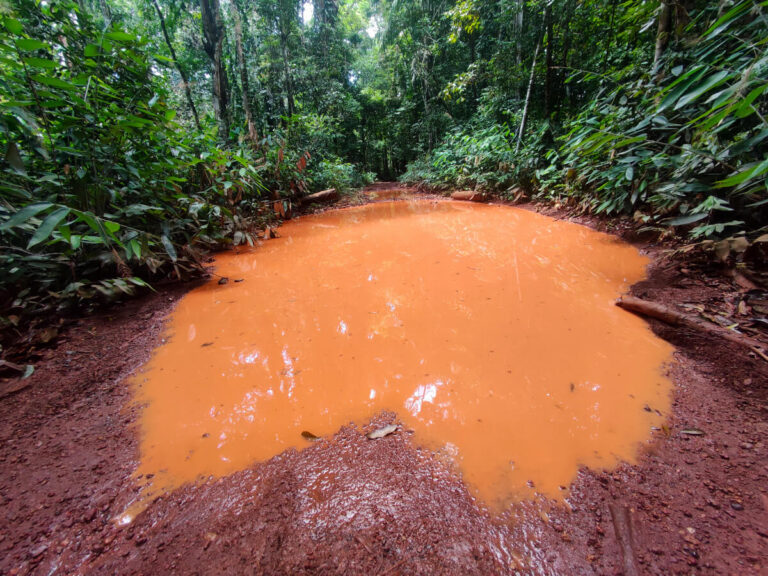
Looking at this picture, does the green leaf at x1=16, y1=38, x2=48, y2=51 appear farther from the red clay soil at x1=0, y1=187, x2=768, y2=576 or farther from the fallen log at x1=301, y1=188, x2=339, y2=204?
the fallen log at x1=301, y1=188, x2=339, y2=204

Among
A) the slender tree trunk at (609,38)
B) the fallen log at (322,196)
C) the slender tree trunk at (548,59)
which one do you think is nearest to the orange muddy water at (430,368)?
the fallen log at (322,196)

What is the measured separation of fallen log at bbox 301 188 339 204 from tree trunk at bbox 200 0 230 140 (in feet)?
6.56

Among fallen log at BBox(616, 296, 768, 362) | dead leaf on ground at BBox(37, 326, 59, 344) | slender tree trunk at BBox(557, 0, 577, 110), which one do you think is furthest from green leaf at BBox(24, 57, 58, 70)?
slender tree trunk at BBox(557, 0, 577, 110)

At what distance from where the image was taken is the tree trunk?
5.36m

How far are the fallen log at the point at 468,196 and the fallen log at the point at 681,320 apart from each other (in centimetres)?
570

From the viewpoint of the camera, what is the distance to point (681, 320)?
5.50 ft

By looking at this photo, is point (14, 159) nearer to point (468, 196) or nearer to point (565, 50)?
point (468, 196)

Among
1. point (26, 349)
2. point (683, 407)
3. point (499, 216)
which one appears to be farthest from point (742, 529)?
point (499, 216)

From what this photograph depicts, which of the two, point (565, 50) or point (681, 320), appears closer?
point (681, 320)

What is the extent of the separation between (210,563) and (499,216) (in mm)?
5682

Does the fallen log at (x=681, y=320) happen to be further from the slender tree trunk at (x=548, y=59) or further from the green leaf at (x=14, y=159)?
the slender tree trunk at (x=548, y=59)

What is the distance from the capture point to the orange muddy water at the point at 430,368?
3.63 feet

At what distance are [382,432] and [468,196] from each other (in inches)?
289

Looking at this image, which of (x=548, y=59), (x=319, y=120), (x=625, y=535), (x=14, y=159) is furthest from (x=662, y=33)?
(x=319, y=120)
